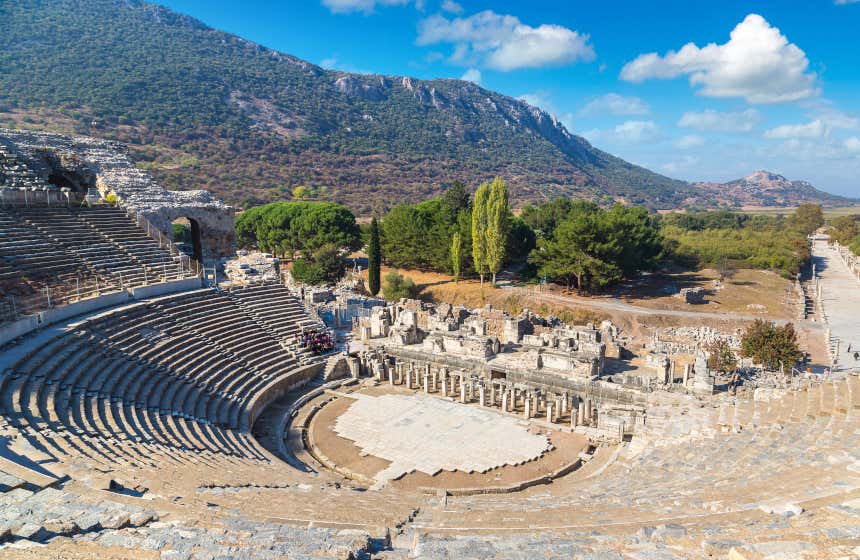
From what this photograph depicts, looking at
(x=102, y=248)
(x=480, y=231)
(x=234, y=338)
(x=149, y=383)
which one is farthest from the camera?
(x=480, y=231)

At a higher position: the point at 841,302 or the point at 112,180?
the point at 112,180

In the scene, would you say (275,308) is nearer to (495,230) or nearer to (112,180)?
(112,180)

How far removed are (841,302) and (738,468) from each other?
45.9 metres

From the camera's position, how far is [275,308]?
28.1 meters

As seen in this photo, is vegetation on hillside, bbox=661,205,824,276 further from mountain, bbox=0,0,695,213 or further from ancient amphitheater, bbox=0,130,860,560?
mountain, bbox=0,0,695,213

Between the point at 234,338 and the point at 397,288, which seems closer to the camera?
the point at 234,338

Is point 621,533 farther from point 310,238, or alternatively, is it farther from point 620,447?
point 310,238

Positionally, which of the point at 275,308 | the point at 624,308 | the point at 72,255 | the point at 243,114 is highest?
the point at 243,114

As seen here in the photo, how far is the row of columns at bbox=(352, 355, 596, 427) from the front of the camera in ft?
72.1

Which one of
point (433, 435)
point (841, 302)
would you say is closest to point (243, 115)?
point (841, 302)

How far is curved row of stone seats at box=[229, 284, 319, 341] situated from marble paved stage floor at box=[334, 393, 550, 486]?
18.4ft

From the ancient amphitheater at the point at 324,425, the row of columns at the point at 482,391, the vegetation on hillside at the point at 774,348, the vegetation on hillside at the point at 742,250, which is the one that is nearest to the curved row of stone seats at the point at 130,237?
the ancient amphitheater at the point at 324,425

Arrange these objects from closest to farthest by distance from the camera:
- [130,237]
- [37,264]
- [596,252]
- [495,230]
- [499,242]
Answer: [37,264] → [130,237] → [596,252] → [495,230] → [499,242]

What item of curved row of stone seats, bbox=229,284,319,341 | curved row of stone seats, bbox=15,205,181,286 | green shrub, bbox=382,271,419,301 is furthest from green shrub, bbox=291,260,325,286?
curved row of stone seats, bbox=15,205,181,286
